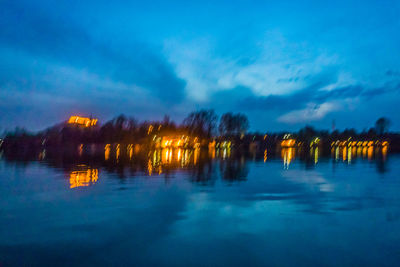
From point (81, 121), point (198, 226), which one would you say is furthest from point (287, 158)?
point (81, 121)

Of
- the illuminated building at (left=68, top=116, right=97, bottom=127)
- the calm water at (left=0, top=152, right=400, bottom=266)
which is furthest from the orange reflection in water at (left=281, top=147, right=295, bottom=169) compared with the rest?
the illuminated building at (left=68, top=116, right=97, bottom=127)

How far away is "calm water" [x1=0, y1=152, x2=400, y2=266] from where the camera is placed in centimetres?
582

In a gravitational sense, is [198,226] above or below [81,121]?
below

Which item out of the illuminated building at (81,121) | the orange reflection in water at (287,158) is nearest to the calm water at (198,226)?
the orange reflection in water at (287,158)

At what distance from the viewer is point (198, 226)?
7879 mm

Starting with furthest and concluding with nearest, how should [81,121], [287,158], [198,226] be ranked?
[81,121] → [287,158] → [198,226]

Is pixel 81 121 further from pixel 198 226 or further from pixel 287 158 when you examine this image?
pixel 198 226

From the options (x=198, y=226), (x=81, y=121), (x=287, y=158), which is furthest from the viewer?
(x=81, y=121)

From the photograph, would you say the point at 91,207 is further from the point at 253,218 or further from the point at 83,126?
the point at 83,126

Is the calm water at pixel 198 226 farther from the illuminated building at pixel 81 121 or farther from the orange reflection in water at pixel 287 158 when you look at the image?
the illuminated building at pixel 81 121

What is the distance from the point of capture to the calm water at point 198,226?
582cm

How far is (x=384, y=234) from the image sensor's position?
283 inches

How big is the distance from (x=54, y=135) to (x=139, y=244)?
3592 inches

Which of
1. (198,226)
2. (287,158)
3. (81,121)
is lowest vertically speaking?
(198,226)
